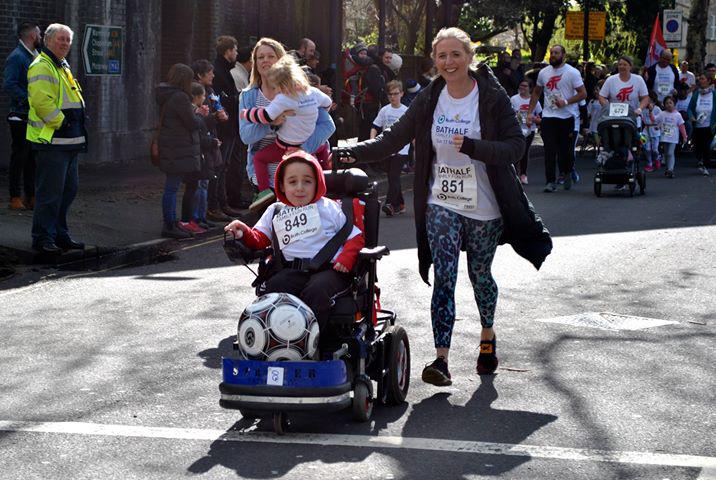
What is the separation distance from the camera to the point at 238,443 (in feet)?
19.9

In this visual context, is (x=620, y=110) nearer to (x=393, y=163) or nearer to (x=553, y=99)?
(x=553, y=99)

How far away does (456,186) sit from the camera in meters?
7.24

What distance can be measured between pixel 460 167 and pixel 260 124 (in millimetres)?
2497

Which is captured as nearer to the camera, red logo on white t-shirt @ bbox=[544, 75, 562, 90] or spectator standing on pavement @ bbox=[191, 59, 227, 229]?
spectator standing on pavement @ bbox=[191, 59, 227, 229]

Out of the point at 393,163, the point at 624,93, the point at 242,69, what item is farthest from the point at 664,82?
the point at 242,69

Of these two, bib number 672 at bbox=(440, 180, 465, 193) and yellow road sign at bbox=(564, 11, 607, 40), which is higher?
yellow road sign at bbox=(564, 11, 607, 40)

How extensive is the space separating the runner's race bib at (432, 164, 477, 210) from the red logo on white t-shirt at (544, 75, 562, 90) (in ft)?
35.9

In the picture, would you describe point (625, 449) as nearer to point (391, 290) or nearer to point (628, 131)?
point (391, 290)

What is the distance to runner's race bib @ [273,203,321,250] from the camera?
263 inches

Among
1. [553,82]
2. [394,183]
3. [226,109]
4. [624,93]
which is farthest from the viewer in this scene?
[624,93]

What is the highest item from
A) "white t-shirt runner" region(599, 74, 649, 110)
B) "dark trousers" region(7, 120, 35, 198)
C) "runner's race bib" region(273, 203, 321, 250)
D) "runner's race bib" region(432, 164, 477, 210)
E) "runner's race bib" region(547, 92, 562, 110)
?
"white t-shirt runner" region(599, 74, 649, 110)

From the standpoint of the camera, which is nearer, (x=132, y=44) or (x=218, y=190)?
(x=218, y=190)

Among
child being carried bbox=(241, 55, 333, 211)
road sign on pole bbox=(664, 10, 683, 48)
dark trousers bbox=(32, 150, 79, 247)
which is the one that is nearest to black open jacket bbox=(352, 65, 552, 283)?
child being carried bbox=(241, 55, 333, 211)

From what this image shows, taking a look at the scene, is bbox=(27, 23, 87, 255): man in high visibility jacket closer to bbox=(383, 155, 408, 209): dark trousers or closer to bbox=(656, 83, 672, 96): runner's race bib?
bbox=(383, 155, 408, 209): dark trousers
